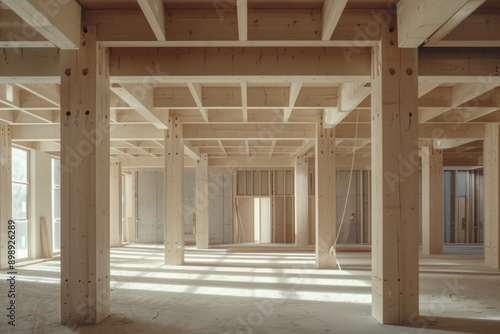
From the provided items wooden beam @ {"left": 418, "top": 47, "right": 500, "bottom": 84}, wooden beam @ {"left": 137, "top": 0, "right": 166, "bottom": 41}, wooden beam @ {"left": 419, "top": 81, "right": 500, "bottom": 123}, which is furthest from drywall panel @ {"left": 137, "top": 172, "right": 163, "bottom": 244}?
wooden beam @ {"left": 137, "top": 0, "right": 166, "bottom": 41}

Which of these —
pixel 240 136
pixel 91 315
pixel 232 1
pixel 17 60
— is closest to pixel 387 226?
pixel 232 1

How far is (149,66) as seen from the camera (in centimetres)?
512

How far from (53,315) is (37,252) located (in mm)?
7190

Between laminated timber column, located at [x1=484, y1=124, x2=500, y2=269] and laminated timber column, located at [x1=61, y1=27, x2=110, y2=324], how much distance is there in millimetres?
7660

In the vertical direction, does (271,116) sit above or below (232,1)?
below

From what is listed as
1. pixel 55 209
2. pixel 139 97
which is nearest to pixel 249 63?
pixel 139 97

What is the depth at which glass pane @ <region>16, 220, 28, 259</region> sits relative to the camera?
1069 cm

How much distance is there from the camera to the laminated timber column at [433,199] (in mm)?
11812

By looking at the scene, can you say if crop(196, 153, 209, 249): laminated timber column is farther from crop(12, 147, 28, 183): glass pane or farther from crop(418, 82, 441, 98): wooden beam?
crop(418, 82, 441, 98): wooden beam

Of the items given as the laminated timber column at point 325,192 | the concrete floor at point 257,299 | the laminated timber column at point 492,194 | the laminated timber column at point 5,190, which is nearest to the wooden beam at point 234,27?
the concrete floor at point 257,299

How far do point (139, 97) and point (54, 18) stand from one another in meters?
2.68

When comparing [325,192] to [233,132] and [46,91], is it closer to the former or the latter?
[233,132]

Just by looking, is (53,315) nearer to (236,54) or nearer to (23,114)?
(236,54)

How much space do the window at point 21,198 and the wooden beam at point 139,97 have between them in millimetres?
5084
